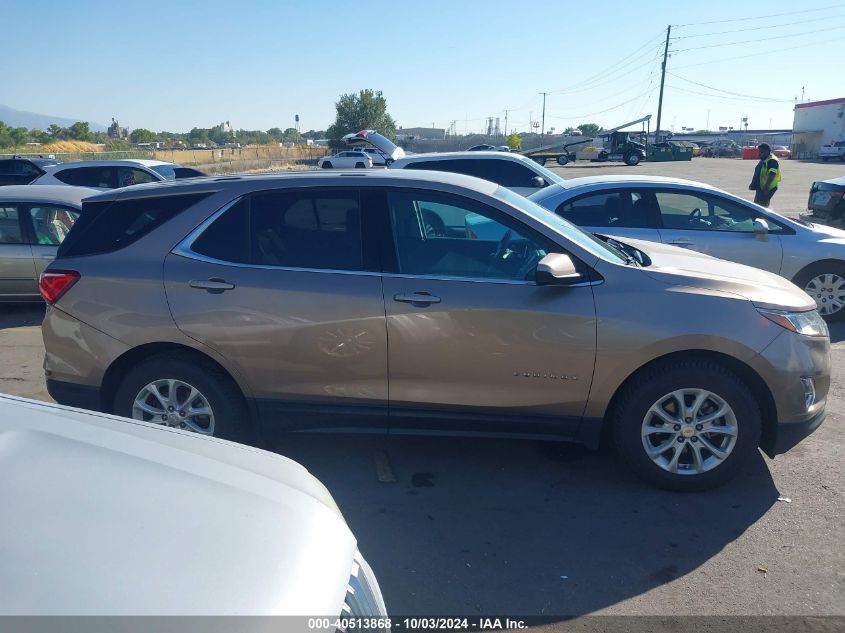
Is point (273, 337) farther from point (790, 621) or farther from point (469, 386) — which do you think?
point (790, 621)

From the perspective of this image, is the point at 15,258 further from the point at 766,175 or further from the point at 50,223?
the point at 766,175

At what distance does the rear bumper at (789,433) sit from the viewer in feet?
13.4

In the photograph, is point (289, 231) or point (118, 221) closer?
point (289, 231)

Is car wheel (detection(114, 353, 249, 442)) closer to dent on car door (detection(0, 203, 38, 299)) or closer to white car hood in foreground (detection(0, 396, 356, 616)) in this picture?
white car hood in foreground (detection(0, 396, 356, 616))

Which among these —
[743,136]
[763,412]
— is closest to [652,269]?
[763,412]

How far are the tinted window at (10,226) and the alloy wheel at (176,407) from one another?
5.30 metres

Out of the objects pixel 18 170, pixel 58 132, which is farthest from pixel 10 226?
pixel 58 132

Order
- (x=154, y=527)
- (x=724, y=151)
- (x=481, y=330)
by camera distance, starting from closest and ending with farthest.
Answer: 1. (x=154, y=527)
2. (x=481, y=330)
3. (x=724, y=151)

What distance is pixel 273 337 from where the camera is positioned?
419cm

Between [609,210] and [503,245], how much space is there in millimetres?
3829

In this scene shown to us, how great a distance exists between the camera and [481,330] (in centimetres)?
405

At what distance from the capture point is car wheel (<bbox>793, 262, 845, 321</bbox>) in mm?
7762

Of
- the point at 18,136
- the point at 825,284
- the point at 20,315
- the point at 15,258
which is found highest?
the point at 18,136

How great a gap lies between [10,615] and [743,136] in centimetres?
11584
